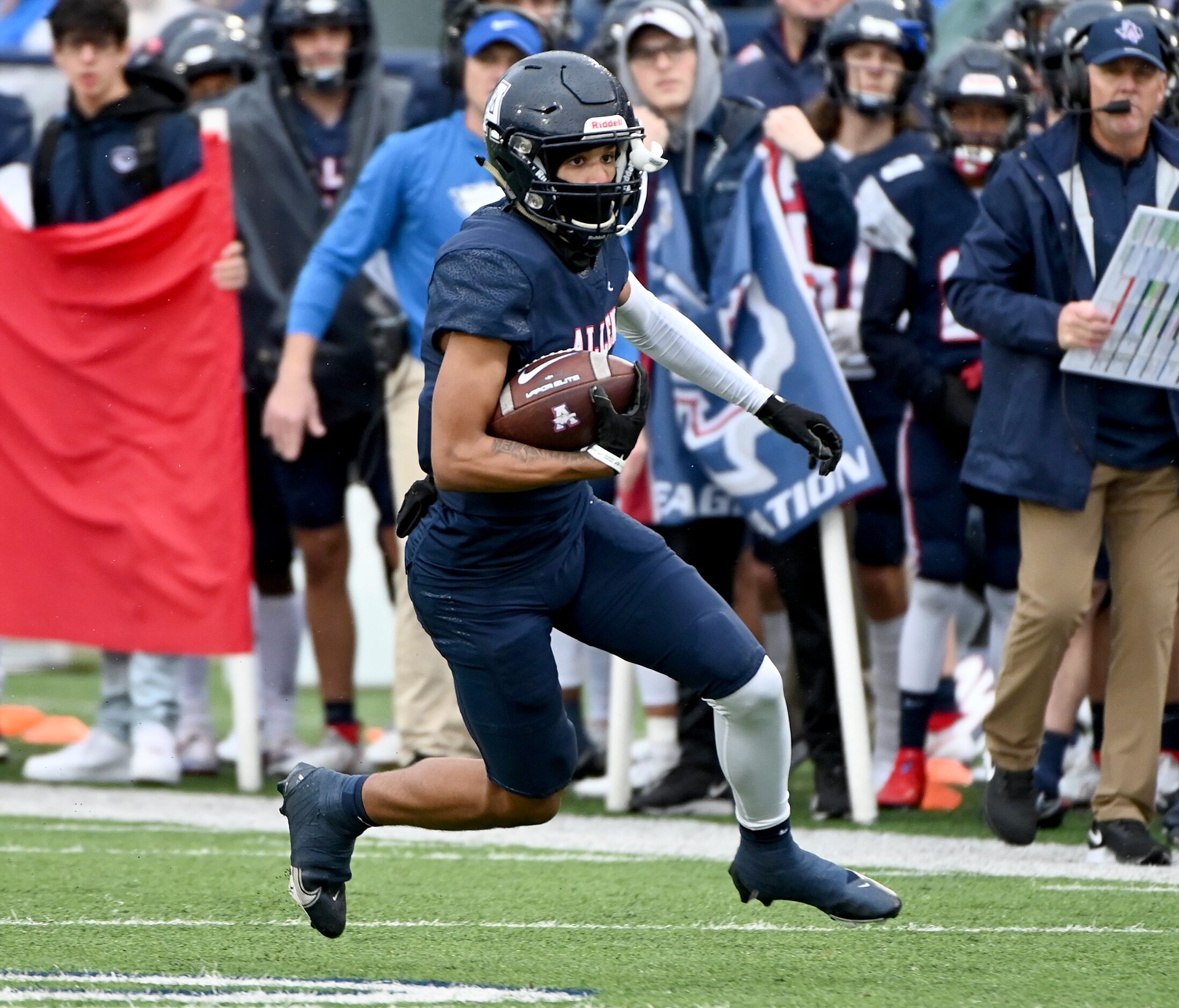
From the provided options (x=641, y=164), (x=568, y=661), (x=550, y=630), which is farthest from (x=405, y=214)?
(x=550, y=630)

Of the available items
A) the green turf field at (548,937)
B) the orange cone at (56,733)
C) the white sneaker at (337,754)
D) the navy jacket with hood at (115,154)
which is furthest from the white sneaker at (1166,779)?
the orange cone at (56,733)

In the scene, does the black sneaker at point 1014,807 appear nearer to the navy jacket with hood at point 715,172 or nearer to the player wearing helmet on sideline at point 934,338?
the player wearing helmet on sideline at point 934,338

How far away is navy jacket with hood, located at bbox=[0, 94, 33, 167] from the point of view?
27.2ft

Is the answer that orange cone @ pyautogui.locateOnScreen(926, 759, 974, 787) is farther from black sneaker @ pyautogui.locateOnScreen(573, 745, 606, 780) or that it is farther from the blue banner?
the blue banner

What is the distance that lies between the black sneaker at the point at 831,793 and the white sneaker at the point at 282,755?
2.07 metres

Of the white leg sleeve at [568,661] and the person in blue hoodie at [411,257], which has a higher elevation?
the person in blue hoodie at [411,257]

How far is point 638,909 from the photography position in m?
5.04

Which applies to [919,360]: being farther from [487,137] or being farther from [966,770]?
[487,137]

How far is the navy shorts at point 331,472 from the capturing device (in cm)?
760

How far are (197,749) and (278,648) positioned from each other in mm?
521

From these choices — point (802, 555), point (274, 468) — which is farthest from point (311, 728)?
point (802, 555)

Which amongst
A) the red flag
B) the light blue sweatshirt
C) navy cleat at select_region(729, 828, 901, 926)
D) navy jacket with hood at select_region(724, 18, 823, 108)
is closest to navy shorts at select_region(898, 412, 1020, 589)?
the light blue sweatshirt

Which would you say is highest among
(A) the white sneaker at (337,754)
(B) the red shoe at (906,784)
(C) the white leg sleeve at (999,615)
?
(C) the white leg sleeve at (999,615)

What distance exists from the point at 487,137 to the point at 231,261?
137 inches
